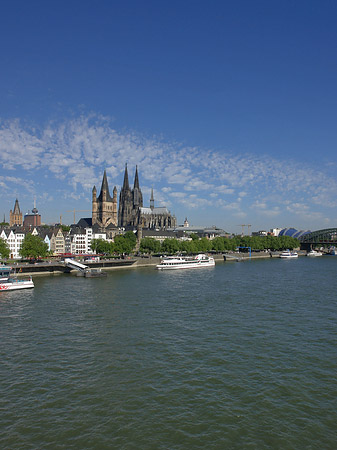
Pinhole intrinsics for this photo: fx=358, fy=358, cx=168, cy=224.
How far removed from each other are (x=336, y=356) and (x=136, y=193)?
174 metres

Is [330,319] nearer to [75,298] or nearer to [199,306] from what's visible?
[199,306]

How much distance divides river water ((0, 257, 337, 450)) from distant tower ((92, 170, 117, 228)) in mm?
117826

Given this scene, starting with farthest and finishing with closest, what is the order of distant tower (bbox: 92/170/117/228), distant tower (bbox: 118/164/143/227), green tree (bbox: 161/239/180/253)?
distant tower (bbox: 118/164/143/227), distant tower (bbox: 92/170/117/228), green tree (bbox: 161/239/180/253)

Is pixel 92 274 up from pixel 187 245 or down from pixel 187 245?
down

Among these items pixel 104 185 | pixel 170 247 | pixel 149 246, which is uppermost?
pixel 104 185

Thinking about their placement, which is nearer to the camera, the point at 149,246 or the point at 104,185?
the point at 149,246

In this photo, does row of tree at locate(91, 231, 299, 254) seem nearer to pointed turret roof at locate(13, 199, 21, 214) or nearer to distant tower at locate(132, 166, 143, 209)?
distant tower at locate(132, 166, 143, 209)

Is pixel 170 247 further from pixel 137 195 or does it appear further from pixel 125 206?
pixel 137 195

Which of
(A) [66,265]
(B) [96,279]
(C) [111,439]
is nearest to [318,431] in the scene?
(C) [111,439]

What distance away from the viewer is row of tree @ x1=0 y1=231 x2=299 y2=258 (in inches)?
3258

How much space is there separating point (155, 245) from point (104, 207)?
4272 cm

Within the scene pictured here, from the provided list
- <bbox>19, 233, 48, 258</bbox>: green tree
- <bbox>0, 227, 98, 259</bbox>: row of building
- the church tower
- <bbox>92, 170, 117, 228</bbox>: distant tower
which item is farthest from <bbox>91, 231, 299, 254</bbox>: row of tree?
the church tower

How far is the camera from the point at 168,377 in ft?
62.5

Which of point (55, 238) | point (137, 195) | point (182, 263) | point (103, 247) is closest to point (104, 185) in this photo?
point (137, 195)
